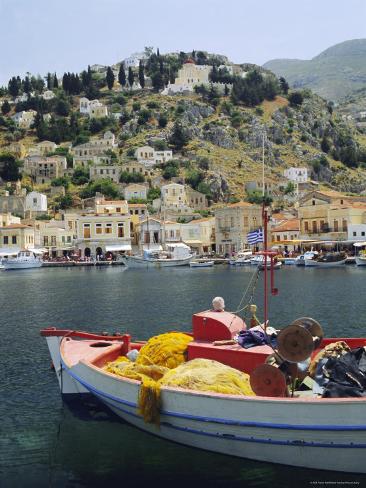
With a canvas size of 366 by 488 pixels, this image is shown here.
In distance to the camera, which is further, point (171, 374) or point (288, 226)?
point (288, 226)

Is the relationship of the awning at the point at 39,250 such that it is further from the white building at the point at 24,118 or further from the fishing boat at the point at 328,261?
the white building at the point at 24,118

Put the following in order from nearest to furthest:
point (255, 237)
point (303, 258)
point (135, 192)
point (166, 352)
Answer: point (166, 352), point (255, 237), point (303, 258), point (135, 192)

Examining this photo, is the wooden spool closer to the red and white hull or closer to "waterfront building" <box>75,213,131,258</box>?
the red and white hull

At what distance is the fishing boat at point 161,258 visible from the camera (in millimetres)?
91188

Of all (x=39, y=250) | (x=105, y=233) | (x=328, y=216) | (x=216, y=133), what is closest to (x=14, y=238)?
(x=39, y=250)

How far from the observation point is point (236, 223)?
3974 inches

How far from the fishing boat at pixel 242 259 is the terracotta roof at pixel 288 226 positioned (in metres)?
9.13

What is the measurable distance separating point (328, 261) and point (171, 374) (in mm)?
73295

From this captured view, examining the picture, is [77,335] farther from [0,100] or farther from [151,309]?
[0,100]

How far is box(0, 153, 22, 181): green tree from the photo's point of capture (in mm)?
139250

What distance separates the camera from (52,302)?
43062mm

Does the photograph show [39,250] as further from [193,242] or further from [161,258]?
[193,242]

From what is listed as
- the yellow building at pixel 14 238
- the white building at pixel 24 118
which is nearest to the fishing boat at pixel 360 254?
the yellow building at pixel 14 238

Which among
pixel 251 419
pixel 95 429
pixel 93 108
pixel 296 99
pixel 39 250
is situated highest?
pixel 296 99
